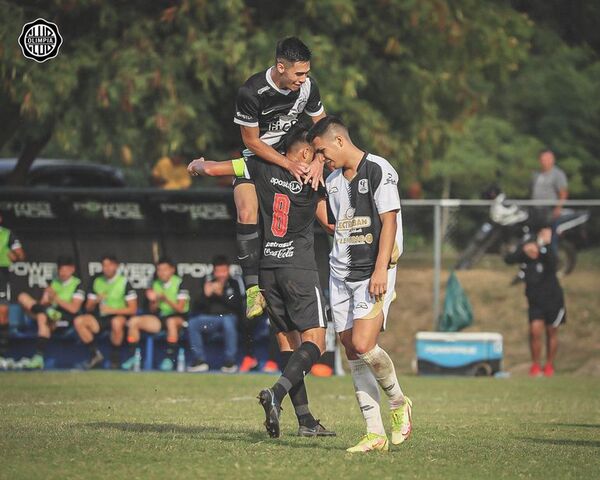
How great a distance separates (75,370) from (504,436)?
9.48 metres

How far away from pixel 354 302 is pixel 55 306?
10280mm

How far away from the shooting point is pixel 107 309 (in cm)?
1727

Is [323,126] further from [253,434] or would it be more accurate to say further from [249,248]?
[253,434]

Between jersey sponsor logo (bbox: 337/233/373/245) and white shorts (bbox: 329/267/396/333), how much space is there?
24 cm

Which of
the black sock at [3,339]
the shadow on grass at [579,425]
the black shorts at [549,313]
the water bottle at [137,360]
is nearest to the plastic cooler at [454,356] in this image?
the black shorts at [549,313]

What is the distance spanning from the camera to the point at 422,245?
2278 centimetres

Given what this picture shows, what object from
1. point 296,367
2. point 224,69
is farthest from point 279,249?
point 224,69

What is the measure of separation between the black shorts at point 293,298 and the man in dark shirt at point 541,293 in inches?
366

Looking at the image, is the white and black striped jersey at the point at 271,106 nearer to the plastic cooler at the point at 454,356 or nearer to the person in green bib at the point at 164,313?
the person in green bib at the point at 164,313

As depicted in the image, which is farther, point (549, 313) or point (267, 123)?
point (549, 313)

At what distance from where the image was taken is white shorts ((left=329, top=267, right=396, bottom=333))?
305 inches

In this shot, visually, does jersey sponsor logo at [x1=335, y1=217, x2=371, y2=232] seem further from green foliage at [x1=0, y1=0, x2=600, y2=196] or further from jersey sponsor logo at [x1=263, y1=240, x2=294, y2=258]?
green foliage at [x1=0, y1=0, x2=600, y2=196]

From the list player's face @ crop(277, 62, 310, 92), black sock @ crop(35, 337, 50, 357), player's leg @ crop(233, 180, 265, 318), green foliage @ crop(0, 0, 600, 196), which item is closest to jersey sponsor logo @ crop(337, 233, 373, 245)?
player's leg @ crop(233, 180, 265, 318)

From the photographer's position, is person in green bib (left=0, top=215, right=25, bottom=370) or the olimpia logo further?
the olimpia logo
